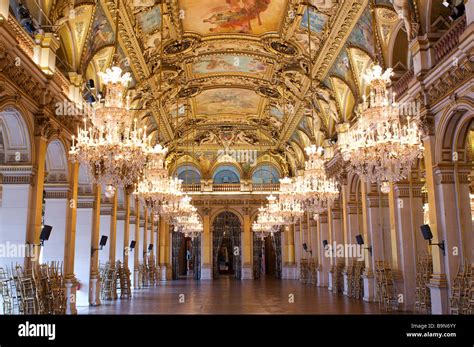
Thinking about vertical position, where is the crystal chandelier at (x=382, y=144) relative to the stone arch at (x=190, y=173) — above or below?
below

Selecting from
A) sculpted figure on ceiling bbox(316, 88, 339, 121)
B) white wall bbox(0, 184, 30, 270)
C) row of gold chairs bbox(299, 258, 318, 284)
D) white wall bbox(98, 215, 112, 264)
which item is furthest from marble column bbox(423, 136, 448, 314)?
row of gold chairs bbox(299, 258, 318, 284)

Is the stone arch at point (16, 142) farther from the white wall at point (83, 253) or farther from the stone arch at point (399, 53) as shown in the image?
the stone arch at point (399, 53)

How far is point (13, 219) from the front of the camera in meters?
10.2

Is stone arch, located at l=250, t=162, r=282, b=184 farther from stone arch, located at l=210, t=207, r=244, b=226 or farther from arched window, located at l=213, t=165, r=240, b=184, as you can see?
stone arch, located at l=210, t=207, r=244, b=226

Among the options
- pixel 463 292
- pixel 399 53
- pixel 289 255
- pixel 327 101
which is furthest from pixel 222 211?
pixel 463 292

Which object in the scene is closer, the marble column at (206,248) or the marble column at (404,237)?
the marble column at (404,237)

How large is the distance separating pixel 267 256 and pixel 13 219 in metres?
25.8

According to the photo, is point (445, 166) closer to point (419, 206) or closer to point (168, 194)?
point (419, 206)

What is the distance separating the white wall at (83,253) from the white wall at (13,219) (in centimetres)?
453

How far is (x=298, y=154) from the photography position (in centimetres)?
2780

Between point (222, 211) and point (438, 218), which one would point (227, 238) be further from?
point (438, 218)

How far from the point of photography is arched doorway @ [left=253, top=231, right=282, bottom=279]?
31594 millimetres

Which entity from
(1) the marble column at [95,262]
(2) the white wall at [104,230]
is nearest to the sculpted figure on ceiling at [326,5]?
(1) the marble column at [95,262]

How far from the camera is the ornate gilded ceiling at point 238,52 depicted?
12773mm
